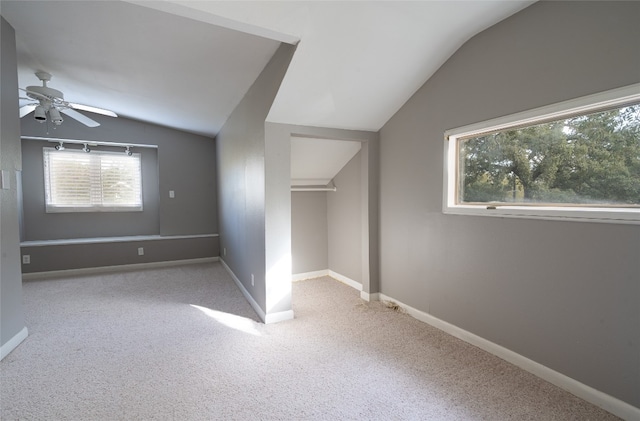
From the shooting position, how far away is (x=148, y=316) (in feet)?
9.13

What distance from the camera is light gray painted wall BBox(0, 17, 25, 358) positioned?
81.3 inches

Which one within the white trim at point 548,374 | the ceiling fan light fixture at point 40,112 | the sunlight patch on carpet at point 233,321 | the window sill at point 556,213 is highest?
the ceiling fan light fixture at point 40,112

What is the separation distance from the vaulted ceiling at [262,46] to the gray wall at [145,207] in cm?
152

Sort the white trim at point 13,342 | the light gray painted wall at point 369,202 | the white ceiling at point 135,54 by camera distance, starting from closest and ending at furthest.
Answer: the white ceiling at point 135,54
the white trim at point 13,342
the light gray painted wall at point 369,202

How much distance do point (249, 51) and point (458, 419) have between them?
286 centimetres

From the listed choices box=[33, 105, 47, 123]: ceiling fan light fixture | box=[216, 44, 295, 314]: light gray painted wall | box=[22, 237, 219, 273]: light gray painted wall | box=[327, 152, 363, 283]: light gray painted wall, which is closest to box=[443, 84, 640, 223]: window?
→ box=[327, 152, 363, 283]: light gray painted wall

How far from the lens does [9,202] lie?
85.8 inches

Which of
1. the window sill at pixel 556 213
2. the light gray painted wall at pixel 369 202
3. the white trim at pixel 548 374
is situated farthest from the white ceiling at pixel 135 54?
the white trim at pixel 548 374

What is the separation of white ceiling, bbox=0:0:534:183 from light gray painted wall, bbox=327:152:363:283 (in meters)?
0.71

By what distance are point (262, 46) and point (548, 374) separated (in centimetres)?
306

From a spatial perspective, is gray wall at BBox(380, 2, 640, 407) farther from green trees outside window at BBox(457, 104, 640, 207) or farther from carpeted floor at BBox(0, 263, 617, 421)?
carpeted floor at BBox(0, 263, 617, 421)

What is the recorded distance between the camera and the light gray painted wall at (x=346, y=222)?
136 inches

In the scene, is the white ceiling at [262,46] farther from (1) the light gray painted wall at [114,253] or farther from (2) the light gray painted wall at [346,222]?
(1) the light gray painted wall at [114,253]

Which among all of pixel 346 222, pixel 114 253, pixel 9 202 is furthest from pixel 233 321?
pixel 114 253
